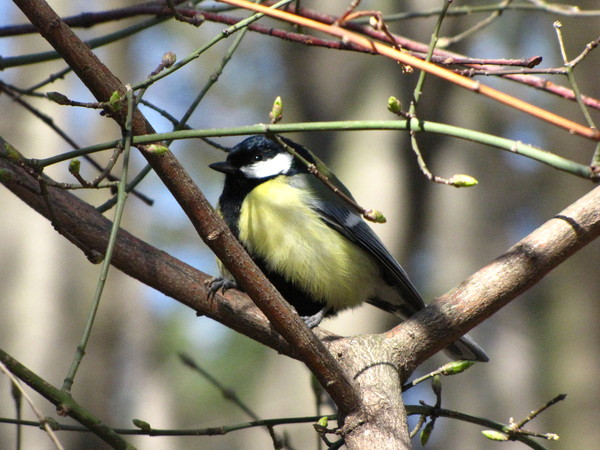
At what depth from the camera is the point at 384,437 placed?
2.13m

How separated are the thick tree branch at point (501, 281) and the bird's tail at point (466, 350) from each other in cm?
87

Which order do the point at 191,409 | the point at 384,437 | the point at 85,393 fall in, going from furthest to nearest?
the point at 191,409
the point at 85,393
the point at 384,437

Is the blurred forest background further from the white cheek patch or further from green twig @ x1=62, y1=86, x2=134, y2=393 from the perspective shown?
green twig @ x1=62, y1=86, x2=134, y2=393

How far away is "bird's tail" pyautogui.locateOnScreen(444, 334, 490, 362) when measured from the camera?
338cm

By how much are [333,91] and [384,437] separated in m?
5.10

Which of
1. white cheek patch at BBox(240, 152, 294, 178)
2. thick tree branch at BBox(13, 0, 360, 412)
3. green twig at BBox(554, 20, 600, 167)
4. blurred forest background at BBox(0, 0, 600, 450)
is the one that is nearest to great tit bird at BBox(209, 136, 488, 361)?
white cheek patch at BBox(240, 152, 294, 178)

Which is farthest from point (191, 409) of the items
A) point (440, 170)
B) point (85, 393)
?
point (440, 170)

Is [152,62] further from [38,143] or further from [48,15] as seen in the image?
[48,15]

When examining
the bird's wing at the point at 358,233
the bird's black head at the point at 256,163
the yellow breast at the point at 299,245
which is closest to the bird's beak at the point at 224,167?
the bird's black head at the point at 256,163

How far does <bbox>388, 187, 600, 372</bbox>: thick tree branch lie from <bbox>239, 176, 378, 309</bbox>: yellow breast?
75 centimetres

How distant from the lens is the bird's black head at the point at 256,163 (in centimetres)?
349

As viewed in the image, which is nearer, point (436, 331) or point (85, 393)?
point (436, 331)

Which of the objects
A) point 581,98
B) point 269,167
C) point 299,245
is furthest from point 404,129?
point 269,167

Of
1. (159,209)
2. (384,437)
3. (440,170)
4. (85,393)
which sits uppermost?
(159,209)
